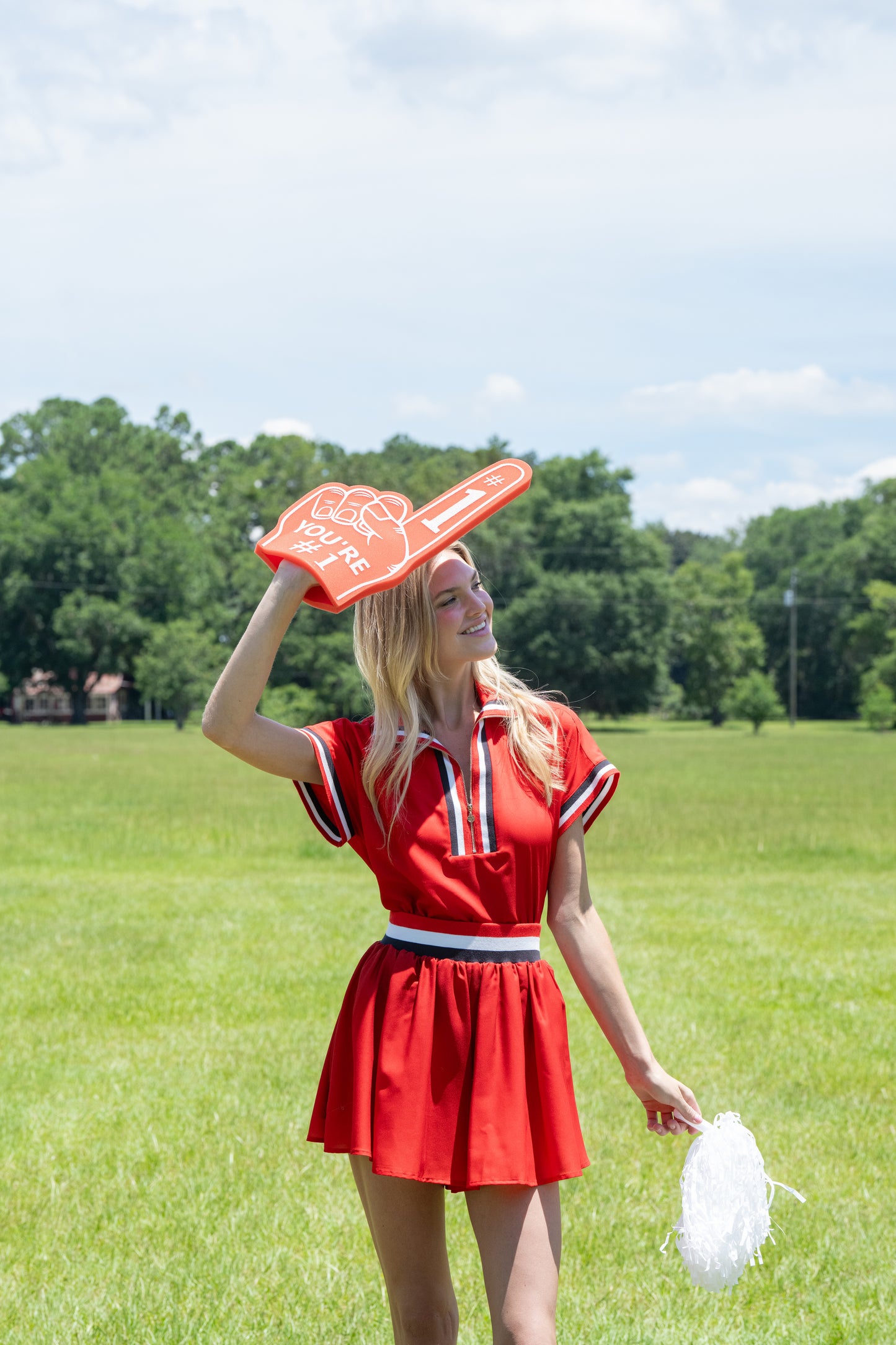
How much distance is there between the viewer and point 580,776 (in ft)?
9.82

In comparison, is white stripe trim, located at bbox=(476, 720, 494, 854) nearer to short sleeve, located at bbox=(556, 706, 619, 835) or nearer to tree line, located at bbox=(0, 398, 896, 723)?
short sleeve, located at bbox=(556, 706, 619, 835)

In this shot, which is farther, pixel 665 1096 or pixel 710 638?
pixel 710 638

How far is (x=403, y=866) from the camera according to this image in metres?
2.82

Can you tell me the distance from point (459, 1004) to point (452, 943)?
0.12m

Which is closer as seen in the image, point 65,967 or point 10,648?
point 65,967

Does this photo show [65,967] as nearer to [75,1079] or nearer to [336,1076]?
[75,1079]

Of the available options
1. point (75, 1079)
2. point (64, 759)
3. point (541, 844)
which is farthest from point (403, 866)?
point (64, 759)

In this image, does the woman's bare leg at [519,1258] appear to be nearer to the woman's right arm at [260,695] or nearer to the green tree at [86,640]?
the woman's right arm at [260,695]

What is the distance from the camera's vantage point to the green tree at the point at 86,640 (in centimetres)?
7856

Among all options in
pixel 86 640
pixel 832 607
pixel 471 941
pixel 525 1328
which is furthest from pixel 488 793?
pixel 832 607

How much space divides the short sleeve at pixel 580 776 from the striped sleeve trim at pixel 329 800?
1.58 ft

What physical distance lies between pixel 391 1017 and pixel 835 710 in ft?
322

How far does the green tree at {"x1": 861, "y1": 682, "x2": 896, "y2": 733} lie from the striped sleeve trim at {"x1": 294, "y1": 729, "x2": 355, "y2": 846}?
237 ft

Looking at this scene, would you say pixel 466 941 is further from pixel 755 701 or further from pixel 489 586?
pixel 755 701
